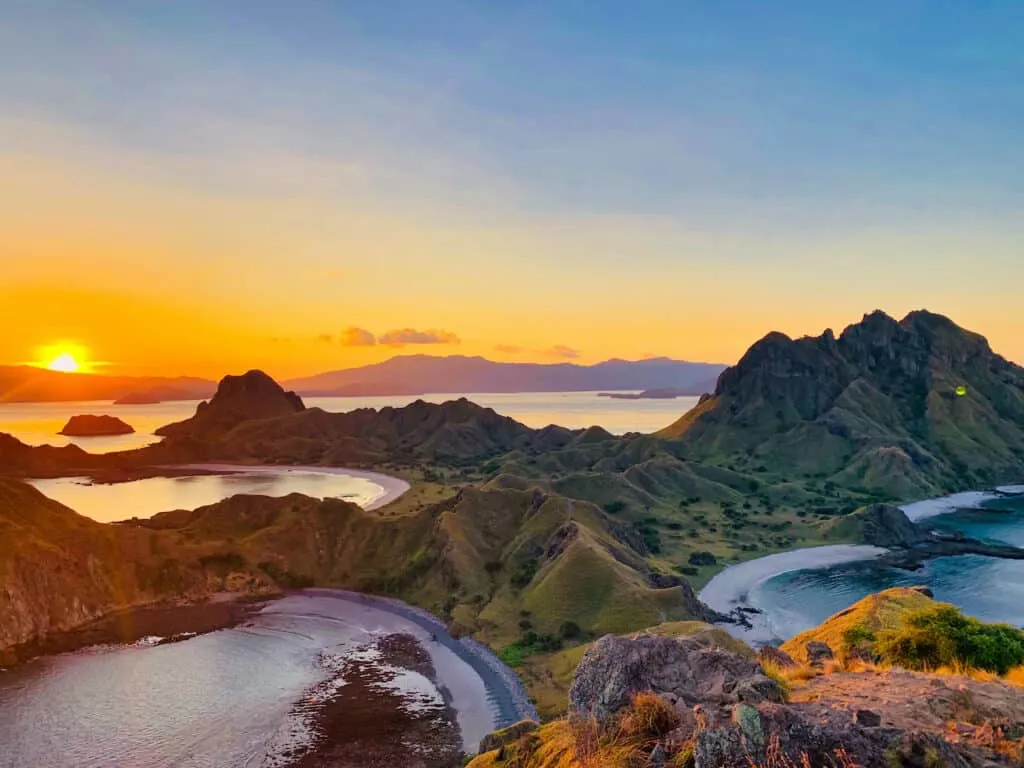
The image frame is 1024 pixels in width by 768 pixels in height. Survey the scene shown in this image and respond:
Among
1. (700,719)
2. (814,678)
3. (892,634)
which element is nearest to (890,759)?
(700,719)

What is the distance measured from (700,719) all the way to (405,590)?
101147 mm

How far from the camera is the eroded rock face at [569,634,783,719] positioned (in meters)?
18.5

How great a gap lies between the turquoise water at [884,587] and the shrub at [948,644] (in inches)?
3135

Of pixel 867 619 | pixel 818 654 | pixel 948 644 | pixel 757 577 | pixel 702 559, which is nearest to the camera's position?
pixel 948 644

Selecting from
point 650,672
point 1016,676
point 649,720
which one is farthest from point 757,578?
point 649,720

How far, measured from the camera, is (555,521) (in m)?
115

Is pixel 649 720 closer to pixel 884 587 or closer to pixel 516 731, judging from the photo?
pixel 516 731

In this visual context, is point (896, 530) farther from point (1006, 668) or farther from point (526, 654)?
point (1006, 668)

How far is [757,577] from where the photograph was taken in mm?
131625

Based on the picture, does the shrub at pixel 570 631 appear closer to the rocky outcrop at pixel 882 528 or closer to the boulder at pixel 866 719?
the boulder at pixel 866 719

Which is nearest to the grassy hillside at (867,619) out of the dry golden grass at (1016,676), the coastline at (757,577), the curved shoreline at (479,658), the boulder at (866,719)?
the dry golden grass at (1016,676)

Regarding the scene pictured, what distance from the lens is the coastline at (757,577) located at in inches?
3971

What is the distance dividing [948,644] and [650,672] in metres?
17.7

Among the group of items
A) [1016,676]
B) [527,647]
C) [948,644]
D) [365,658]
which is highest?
[1016,676]
